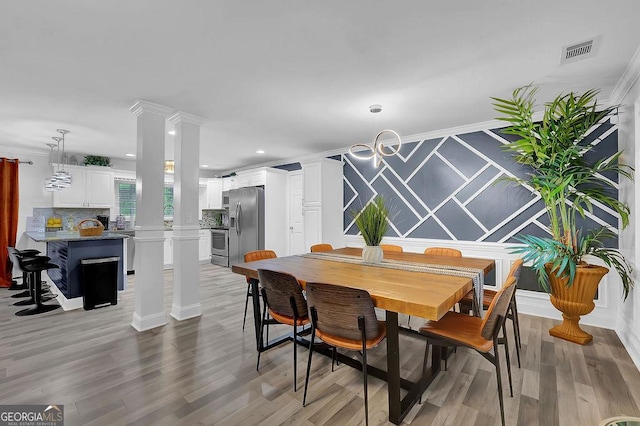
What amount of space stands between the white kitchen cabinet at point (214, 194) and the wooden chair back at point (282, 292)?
5625mm

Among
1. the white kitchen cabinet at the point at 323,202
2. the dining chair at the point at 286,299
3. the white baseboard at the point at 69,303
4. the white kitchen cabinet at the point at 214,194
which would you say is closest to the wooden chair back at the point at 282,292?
the dining chair at the point at 286,299

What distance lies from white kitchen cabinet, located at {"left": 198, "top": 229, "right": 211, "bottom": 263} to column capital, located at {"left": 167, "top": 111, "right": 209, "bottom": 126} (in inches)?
154

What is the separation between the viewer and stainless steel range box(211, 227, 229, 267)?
260 inches

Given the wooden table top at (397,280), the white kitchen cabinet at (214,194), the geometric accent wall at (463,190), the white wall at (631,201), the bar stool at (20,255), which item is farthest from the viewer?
the white kitchen cabinet at (214,194)

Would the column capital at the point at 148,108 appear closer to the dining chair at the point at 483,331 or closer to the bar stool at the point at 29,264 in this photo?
the bar stool at the point at 29,264

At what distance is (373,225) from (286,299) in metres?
1.00

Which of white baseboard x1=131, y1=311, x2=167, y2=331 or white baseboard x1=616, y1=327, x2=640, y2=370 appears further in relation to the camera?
white baseboard x1=131, y1=311, x2=167, y2=331

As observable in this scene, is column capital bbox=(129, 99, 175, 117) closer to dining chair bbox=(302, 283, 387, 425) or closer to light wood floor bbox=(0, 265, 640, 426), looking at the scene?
light wood floor bbox=(0, 265, 640, 426)

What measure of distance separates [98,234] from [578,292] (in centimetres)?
573

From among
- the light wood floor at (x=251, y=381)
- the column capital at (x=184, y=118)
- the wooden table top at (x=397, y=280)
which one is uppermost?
the column capital at (x=184, y=118)

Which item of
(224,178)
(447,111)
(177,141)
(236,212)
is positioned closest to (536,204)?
(447,111)

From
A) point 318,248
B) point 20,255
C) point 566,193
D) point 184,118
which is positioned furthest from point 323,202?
point 20,255

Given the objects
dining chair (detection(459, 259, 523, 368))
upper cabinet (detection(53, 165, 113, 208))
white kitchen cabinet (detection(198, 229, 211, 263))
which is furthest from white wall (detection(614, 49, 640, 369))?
upper cabinet (detection(53, 165, 113, 208))

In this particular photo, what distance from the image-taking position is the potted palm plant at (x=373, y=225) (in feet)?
8.30
